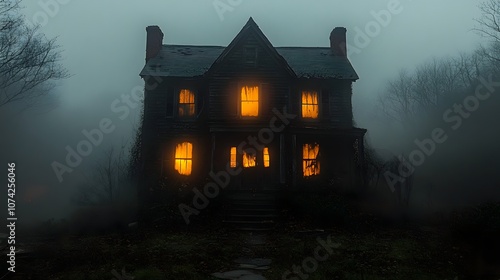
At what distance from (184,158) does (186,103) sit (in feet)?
10.8

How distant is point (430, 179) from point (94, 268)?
26921 mm

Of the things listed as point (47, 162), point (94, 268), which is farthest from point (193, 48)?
point (47, 162)

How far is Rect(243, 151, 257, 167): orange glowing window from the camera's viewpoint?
1987 cm

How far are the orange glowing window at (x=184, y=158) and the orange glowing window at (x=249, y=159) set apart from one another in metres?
3.11

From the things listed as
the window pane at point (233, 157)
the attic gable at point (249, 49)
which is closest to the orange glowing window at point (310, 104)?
the attic gable at point (249, 49)

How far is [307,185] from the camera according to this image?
1888 centimetres

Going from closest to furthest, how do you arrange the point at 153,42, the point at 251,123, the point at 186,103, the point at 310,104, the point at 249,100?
the point at 251,123
the point at 249,100
the point at 186,103
the point at 310,104
the point at 153,42

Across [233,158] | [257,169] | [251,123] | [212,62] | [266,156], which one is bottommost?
[257,169]

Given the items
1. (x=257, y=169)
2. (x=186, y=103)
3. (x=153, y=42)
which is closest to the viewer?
(x=257, y=169)

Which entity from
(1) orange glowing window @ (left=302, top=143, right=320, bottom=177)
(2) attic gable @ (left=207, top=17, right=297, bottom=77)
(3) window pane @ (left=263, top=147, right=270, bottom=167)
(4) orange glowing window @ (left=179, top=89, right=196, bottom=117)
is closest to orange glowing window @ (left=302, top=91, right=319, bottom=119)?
(2) attic gable @ (left=207, top=17, right=297, bottom=77)

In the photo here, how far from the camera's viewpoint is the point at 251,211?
15.7 metres

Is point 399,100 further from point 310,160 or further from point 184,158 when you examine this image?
point 184,158

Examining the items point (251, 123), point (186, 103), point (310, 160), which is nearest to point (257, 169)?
point (251, 123)

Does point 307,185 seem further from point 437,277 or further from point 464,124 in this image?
point 464,124
